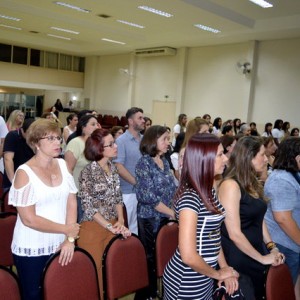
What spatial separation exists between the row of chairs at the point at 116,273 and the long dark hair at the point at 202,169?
0.82 meters

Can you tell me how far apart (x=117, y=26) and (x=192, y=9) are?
3.61m

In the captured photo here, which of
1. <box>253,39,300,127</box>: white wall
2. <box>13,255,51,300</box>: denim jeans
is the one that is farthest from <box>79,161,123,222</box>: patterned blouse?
<box>253,39,300,127</box>: white wall

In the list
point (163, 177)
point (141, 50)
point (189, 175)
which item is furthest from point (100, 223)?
point (141, 50)

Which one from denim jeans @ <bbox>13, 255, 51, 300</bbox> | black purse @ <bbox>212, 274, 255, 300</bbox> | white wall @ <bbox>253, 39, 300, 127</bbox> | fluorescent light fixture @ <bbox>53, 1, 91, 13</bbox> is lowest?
denim jeans @ <bbox>13, 255, 51, 300</bbox>

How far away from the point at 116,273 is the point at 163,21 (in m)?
9.19

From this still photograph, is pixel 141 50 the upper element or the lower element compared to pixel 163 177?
upper

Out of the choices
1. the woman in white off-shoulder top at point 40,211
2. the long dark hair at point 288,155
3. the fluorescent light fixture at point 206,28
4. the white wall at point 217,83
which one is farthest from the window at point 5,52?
the long dark hair at point 288,155

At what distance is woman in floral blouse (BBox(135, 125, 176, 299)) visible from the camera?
272 centimetres

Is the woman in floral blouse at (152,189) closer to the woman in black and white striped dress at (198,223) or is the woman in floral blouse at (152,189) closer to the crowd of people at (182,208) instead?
the crowd of people at (182,208)

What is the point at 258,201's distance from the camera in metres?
2.11

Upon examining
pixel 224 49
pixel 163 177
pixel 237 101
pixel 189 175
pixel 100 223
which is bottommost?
pixel 100 223

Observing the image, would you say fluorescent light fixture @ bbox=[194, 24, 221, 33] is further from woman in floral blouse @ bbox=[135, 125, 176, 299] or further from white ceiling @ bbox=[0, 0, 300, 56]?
woman in floral blouse @ bbox=[135, 125, 176, 299]

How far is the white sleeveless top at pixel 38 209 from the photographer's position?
1.94 m

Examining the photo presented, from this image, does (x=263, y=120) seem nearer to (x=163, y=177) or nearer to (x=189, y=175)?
(x=163, y=177)
